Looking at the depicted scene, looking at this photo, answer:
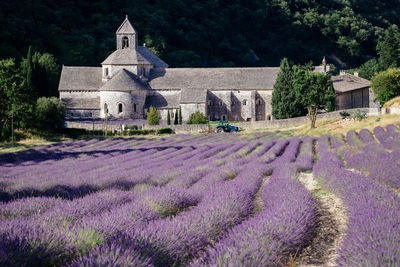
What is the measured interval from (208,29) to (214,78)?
54985 millimetres

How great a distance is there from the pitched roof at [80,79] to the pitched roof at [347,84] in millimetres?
33708

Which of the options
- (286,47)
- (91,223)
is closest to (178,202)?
(91,223)

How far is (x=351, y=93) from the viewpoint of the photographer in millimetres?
61469

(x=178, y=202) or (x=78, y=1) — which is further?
(x=78, y=1)

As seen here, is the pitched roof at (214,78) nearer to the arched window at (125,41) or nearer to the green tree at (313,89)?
the arched window at (125,41)

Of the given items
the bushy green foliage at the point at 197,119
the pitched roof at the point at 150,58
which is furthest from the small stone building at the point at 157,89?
the bushy green foliage at the point at 197,119

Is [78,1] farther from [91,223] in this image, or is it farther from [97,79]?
[91,223]

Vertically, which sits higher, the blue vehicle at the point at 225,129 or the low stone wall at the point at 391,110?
the low stone wall at the point at 391,110

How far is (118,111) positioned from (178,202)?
48.9 meters

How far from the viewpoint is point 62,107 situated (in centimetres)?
4291

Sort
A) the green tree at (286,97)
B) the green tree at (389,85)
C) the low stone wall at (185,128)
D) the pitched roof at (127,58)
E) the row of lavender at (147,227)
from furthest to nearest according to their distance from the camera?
the pitched roof at (127,58), the green tree at (286,97), the green tree at (389,85), the low stone wall at (185,128), the row of lavender at (147,227)

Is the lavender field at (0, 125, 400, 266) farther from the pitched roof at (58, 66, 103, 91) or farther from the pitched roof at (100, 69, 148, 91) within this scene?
the pitched roof at (58, 66, 103, 91)

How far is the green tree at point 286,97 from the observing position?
2020 inches

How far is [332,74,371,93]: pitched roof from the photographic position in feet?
196
